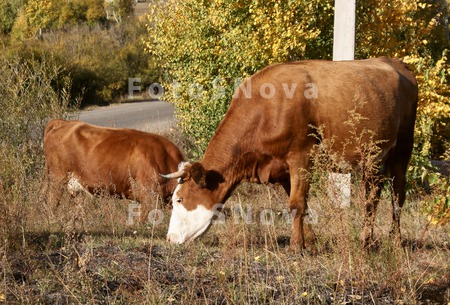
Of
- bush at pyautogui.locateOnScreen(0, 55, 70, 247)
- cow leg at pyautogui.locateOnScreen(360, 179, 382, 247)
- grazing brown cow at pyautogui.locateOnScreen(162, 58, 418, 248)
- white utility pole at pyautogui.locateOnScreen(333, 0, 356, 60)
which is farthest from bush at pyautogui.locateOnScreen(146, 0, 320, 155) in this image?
cow leg at pyautogui.locateOnScreen(360, 179, 382, 247)

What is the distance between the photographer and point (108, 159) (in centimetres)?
1051

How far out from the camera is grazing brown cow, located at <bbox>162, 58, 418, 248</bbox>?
7.24 metres

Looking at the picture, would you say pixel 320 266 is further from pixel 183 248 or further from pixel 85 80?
pixel 85 80

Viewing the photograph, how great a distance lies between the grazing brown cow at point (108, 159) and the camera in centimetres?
1008

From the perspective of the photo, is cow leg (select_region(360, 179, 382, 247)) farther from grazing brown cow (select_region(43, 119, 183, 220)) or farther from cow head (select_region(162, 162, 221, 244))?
grazing brown cow (select_region(43, 119, 183, 220))

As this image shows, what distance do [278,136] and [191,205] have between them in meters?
1.10

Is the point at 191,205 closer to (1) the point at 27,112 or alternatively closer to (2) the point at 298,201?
(2) the point at 298,201

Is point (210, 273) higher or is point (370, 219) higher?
point (370, 219)

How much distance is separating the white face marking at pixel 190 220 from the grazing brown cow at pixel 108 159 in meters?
2.14

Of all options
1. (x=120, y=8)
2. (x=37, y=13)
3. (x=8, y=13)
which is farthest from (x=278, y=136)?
(x=120, y=8)

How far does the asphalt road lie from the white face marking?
1080 centimetres

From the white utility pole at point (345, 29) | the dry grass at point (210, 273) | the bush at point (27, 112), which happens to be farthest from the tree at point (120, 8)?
the dry grass at point (210, 273)

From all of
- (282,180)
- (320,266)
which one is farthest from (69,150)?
(320,266)

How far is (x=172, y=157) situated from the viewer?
10.2 meters
